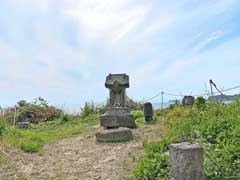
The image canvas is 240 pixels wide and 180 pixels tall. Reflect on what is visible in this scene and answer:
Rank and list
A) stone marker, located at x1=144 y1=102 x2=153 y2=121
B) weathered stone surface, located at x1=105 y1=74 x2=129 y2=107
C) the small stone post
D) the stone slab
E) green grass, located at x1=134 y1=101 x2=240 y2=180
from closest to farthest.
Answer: the small stone post, green grass, located at x1=134 y1=101 x2=240 y2=180, the stone slab, weathered stone surface, located at x1=105 y1=74 x2=129 y2=107, stone marker, located at x1=144 y1=102 x2=153 y2=121

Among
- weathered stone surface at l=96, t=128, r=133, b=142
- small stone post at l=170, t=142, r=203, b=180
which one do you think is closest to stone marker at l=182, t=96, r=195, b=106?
weathered stone surface at l=96, t=128, r=133, b=142

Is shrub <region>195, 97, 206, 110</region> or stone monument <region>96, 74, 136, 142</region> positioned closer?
stone monument <region>96, 74, 136, 142</region>

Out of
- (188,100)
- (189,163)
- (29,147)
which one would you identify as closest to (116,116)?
(29,147)

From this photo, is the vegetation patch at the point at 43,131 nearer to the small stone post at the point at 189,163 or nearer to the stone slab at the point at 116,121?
the stone slab at the point at 116,121

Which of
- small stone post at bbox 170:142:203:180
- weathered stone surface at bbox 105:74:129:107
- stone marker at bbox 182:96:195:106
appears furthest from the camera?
stone marker at bbox 182:96:195:106

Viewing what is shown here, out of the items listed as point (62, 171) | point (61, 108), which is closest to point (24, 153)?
point (62, 171)

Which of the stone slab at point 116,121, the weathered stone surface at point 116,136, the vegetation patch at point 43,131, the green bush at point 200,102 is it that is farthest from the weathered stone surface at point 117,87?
the weathered stone surface at point 116,136

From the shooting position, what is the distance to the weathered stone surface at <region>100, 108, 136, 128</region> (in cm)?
949

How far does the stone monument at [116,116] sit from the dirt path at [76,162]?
0.91 ft

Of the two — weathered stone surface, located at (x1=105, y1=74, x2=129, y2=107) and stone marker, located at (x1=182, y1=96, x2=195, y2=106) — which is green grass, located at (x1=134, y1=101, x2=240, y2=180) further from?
stone marker, located at (x1=182, y1=96, x2=195, y2=106)

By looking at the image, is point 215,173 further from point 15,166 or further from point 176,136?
point 15,166

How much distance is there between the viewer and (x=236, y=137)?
494 centimetres

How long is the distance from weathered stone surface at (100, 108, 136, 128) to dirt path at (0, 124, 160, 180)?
1227 millimetres

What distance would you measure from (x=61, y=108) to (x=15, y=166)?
1067cm
